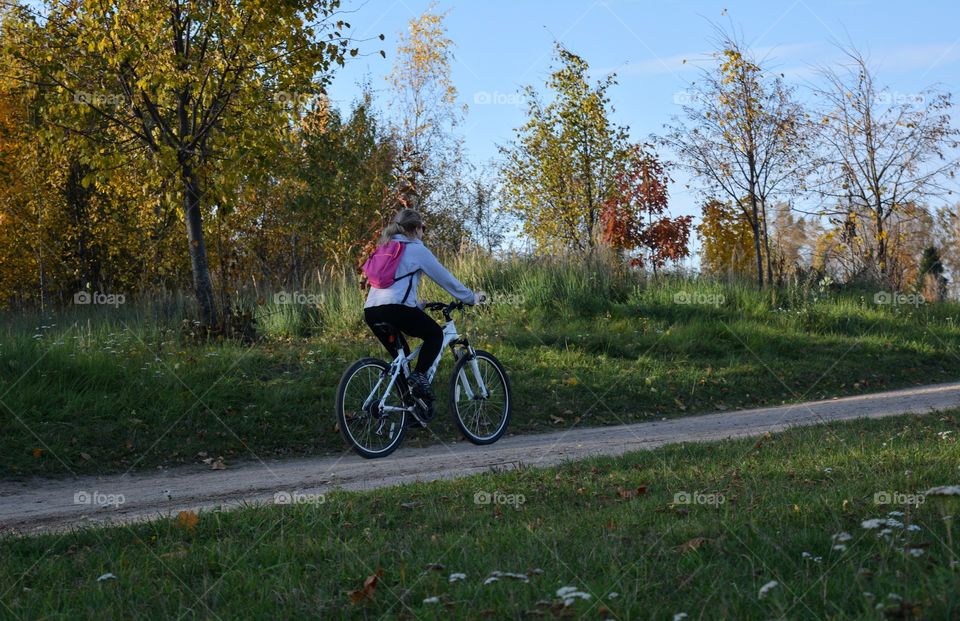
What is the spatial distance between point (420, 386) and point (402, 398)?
0.71ft

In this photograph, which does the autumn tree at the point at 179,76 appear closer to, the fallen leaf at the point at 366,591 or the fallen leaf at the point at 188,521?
the fallen leaf at the point at 188,521

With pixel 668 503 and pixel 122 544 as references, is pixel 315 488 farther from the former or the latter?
pixel 668 503

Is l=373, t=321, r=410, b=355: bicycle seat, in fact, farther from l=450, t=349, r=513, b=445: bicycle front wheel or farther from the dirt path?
the dirt path

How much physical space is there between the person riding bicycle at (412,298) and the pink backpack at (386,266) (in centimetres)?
3

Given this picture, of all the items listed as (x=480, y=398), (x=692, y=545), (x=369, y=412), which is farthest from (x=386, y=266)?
(x=692, y=545)

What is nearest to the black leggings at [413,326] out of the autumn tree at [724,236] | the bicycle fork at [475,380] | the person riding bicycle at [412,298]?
the person riding bicycle at [412,298]

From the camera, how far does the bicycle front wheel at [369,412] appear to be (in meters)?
8.62

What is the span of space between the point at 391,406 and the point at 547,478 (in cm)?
289

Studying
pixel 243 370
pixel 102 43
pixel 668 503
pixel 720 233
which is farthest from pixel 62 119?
pixel 720 233

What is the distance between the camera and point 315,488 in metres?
7.08

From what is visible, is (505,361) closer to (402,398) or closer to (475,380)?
(475,380)

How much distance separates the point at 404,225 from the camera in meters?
9.01

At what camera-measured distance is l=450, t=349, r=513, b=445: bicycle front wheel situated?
31.2 feet

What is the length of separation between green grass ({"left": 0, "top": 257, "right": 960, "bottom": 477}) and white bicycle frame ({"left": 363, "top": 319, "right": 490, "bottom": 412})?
1.02m
